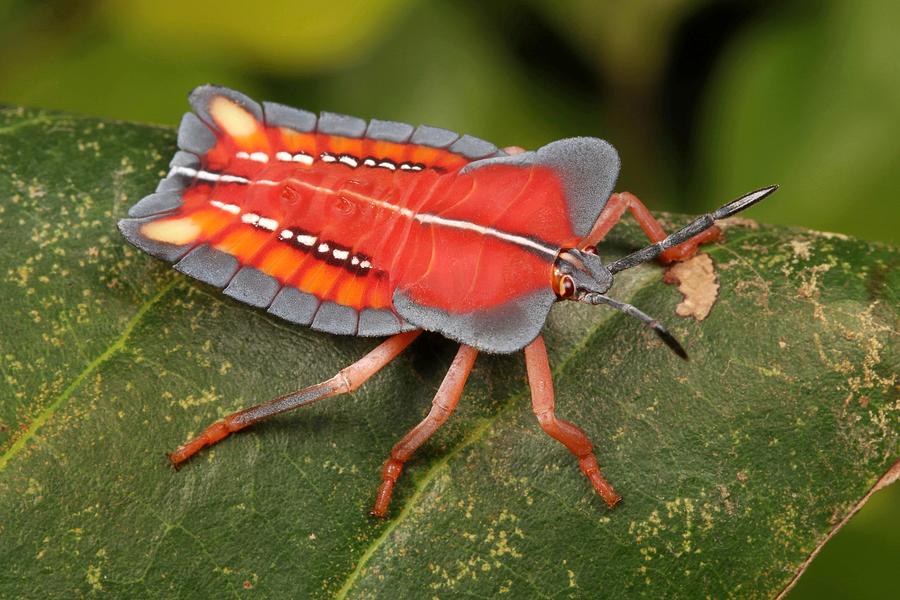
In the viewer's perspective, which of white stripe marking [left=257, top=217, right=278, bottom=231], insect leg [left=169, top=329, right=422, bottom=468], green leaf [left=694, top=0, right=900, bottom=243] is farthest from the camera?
green leaf [left=694, top=0, right=900, bottom=243]

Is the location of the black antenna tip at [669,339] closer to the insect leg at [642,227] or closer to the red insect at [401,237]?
the red insect at [401,237]

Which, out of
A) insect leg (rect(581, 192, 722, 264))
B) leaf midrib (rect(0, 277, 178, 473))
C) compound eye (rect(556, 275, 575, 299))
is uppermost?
insect leg (rect(581, 192, 722, 264))

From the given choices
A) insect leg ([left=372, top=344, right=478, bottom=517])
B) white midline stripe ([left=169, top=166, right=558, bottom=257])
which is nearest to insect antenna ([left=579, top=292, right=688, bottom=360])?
white midline stripe ([left=169, top=166, right=558, bottom=257])

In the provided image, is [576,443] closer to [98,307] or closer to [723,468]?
[723,468]

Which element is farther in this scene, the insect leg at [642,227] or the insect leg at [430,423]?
the insect leg at [642,227]

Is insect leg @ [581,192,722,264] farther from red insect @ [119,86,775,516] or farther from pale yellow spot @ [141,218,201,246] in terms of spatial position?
pale yellow spot @ [141,218,201,246]

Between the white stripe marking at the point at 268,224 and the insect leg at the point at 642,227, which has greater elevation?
the insect leg at the point at 642,227

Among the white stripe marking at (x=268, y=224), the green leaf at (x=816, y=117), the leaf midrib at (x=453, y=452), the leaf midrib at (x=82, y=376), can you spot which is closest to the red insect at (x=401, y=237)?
the white stripe marking at (x=268, y=224)
